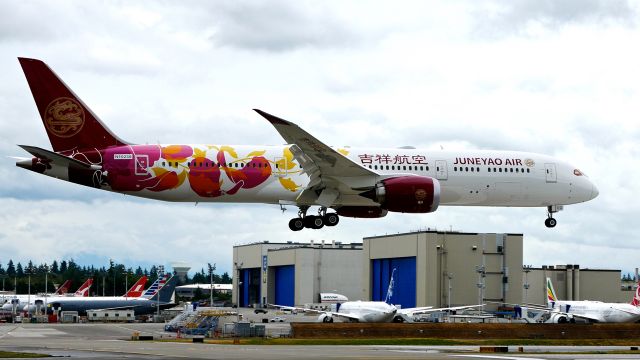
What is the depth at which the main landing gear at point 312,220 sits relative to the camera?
185 feet

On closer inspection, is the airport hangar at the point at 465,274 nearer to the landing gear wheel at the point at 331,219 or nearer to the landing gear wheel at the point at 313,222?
the landing gear wheel at the point at 331,219

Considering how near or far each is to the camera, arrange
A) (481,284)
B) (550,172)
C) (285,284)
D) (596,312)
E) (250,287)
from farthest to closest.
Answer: (250,287) < (285,284) < (481,284) < (596,312) < (550,172)

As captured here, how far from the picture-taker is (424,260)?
4774 inches

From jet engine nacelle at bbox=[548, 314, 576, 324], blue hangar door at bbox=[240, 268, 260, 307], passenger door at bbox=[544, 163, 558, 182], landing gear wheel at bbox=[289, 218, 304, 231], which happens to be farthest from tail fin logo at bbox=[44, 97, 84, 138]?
blue hangar door at bbox=[240, 268, 260, 307]

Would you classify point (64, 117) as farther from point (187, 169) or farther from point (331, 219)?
point (331, 219)

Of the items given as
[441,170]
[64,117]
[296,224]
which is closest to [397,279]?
[441,170]

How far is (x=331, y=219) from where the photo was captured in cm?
5647

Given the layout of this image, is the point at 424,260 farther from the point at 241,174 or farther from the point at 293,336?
the point at 241,174

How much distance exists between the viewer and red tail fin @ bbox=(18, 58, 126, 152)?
54.8 metres

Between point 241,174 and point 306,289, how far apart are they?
104 metres

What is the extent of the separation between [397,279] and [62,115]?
77.8 m

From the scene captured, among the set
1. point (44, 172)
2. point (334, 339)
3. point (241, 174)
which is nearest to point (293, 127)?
point (241, 174)

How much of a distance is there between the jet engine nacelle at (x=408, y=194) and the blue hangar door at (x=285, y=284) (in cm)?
10766

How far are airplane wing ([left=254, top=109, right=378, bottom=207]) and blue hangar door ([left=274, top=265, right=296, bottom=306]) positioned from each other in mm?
105827
